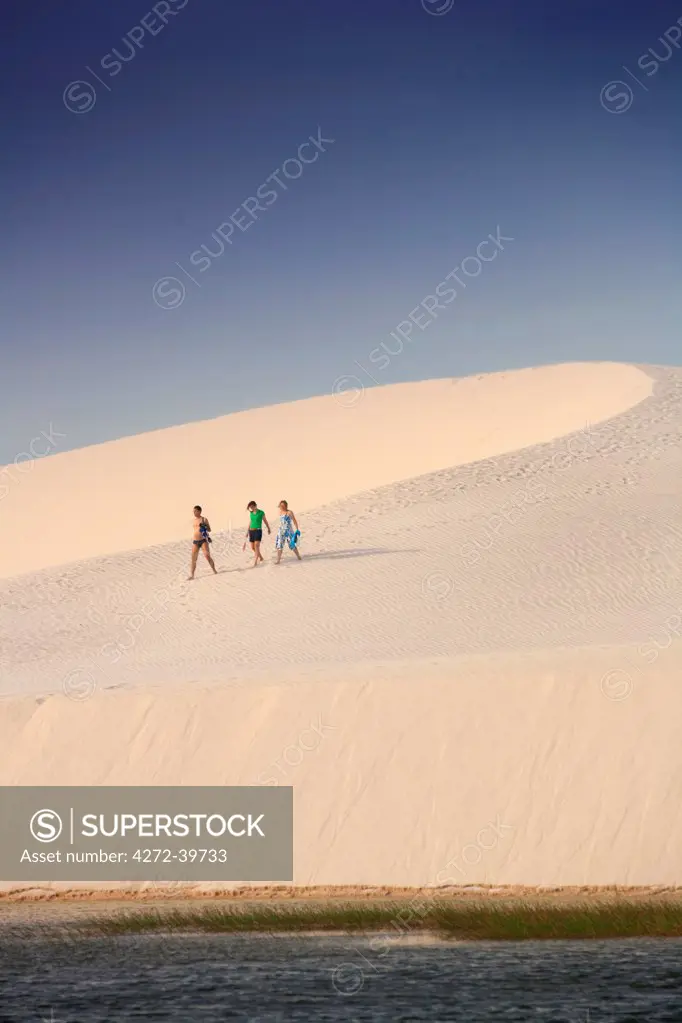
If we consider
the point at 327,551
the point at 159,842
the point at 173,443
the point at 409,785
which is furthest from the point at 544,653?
the point at 173,443

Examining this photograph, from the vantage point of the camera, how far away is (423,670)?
20.2 metres

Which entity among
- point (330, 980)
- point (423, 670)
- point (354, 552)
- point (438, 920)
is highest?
point (354, 552)

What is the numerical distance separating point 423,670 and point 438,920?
5.48 meters

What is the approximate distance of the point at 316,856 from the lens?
18047mm

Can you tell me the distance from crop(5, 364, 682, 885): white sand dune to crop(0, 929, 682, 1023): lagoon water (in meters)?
3.57

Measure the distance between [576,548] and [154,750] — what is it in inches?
405

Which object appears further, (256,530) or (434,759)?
(256,530)

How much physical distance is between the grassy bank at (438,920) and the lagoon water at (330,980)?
37 centimetres

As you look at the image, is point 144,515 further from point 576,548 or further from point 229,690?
point 229,690

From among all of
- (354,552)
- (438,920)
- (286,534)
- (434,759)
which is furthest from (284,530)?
(438,920)

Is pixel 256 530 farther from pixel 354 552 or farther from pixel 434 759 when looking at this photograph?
pixel 434 759

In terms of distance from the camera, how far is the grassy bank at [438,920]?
1444cm

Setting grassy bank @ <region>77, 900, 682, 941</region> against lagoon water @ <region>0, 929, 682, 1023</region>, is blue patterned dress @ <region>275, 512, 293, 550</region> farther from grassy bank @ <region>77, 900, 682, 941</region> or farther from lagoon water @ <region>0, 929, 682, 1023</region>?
lagoon water @ <region>0, 929, 682, 1023</region>

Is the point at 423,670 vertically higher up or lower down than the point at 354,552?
lower down
